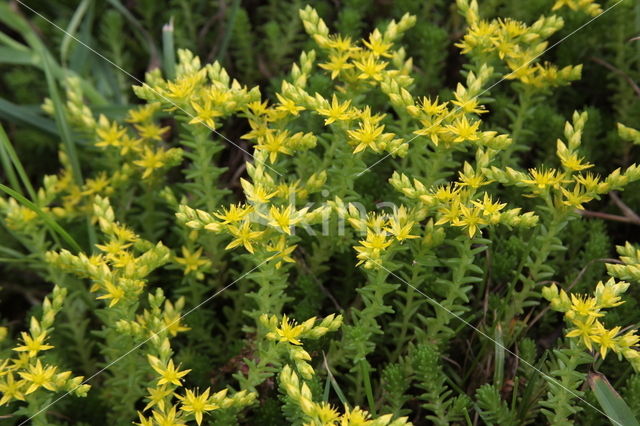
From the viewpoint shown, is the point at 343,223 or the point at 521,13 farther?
the point at 521,13

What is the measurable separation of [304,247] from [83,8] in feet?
4.84

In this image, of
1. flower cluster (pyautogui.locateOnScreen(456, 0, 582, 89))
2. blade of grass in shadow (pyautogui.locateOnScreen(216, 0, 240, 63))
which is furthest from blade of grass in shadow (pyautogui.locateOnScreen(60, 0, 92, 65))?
flower cluster (pyautogui.locateOnScreen(456, 0, 582, 89))

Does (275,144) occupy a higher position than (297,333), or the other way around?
(275,144)

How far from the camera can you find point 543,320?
89.4 inches

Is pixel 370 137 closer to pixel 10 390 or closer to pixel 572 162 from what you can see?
pixel 572 162

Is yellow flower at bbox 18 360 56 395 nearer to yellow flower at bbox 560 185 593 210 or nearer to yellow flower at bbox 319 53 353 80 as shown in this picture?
yellow flower at bbox 319 53 353 80

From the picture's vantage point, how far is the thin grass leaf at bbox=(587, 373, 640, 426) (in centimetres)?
180

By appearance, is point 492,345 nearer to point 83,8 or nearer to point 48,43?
point 83,8

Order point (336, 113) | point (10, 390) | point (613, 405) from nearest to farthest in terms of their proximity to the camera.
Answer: point (613, 405) → point (10, 390) → point (336, 113)

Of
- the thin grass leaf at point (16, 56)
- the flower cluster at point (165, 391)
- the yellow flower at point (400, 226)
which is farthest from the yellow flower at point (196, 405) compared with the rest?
the thin grass leaf at point (16, 56)

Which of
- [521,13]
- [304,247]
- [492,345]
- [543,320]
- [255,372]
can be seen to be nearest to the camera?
[255,372]

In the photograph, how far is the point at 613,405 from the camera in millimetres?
1812

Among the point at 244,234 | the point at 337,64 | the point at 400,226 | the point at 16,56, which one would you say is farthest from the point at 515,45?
the point at 16,56

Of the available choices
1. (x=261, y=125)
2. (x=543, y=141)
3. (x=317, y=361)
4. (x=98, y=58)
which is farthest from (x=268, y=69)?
(x=317, y=361)
